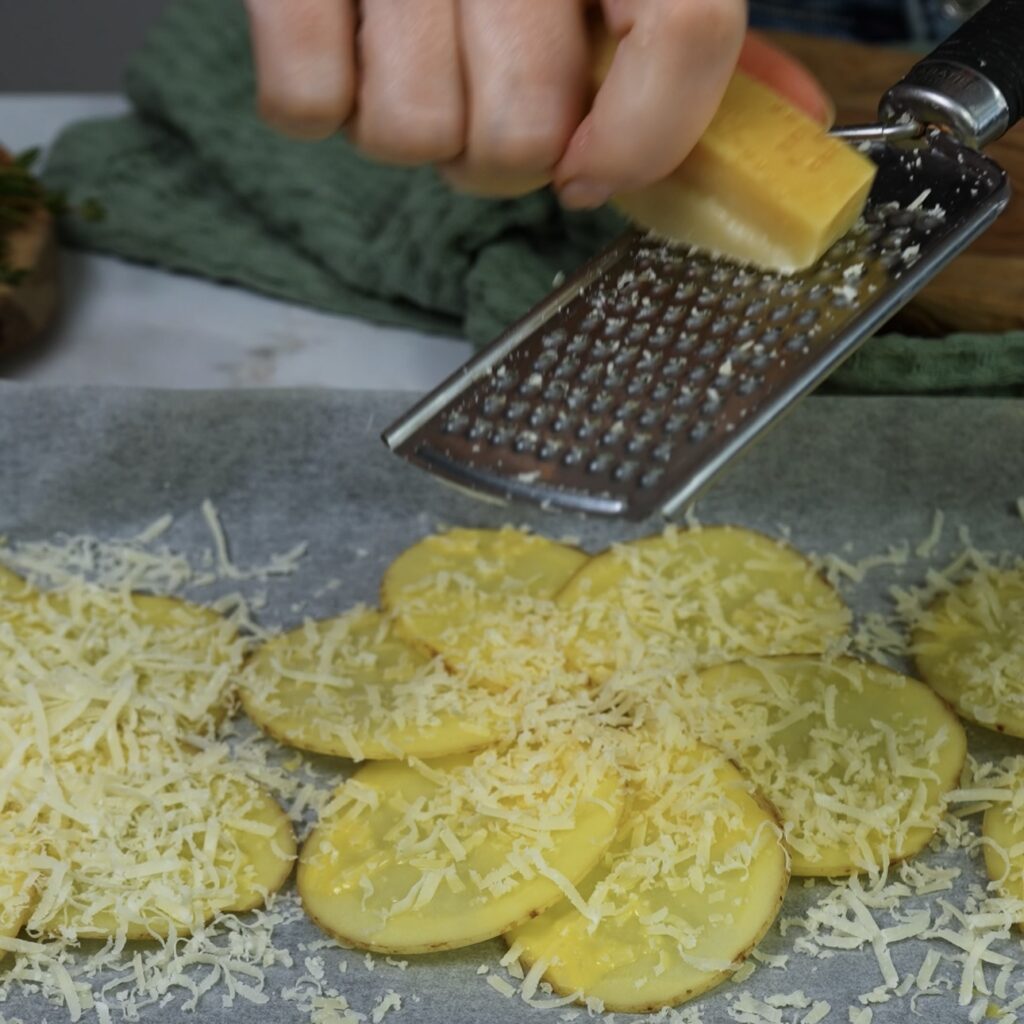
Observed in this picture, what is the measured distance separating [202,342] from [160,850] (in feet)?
3.11

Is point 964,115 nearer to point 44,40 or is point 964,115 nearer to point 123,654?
point 123,654

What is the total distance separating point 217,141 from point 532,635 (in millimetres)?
1047

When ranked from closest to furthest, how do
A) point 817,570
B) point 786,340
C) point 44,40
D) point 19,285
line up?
point 786,340 < point 817,570 < point 19,285 < point 44,40

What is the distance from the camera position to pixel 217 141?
2.08 metres

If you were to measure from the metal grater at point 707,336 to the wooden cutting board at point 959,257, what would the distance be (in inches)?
21.4

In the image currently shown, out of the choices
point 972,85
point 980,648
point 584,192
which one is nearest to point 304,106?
point 584,192

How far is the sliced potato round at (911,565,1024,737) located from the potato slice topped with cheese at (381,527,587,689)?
383 mm

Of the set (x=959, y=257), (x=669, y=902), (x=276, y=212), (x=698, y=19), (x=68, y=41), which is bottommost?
(x=68, y=41)

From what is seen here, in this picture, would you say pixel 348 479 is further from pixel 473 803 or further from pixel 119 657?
pixel 473 803

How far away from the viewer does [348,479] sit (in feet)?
5.55

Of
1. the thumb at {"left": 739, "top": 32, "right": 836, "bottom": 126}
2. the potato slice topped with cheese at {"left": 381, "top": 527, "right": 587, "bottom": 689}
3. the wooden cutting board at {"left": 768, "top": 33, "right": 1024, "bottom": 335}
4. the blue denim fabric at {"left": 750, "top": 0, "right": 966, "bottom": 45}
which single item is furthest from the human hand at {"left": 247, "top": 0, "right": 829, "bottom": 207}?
the blue denim fabric at {"left": 750, "top": 0, "right": 966, "bottom": 45}

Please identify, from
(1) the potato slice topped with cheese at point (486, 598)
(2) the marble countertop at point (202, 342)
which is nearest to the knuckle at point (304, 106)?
(1) the potato slice topped with cheese at point (486, 598)

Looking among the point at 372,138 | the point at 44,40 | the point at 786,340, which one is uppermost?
the point at 372,138

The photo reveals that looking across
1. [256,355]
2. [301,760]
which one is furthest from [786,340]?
[256,355]
